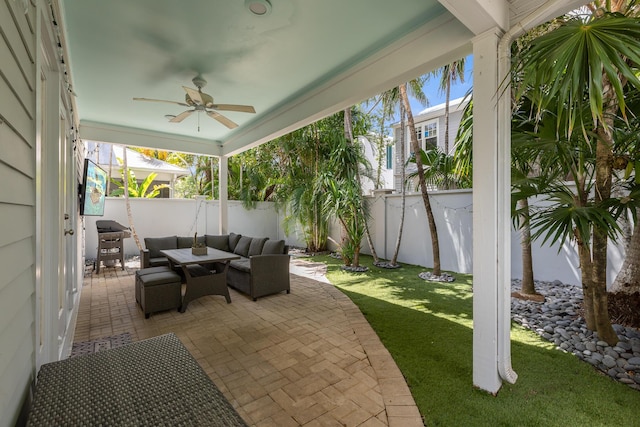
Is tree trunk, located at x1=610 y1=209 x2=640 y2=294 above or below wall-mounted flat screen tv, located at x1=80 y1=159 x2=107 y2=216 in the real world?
below

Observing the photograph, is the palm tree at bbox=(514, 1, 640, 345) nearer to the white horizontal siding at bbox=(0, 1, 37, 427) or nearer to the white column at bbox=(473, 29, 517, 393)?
the white column at bbox=(473, 29, 517, 393)

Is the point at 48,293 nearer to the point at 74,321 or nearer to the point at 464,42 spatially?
the point at 74,321

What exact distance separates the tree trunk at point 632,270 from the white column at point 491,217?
2222 mm

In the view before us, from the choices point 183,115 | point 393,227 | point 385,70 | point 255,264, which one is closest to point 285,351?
point 255,264

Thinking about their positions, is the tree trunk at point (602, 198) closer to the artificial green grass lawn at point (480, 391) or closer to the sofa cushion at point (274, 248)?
the artificial green grass lawn at point (480, 391)

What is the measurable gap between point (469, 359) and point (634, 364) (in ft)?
4.25

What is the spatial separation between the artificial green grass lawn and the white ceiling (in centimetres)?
276

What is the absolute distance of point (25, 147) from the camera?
1.21 m

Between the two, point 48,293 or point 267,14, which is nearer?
point 48,293

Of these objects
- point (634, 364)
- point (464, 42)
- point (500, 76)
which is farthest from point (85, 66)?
point (634, 364)

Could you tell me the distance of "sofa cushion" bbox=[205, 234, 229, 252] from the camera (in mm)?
6660

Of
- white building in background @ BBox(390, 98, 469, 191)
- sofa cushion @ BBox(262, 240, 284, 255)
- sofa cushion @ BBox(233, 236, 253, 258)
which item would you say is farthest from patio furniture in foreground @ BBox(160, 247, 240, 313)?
white building in background @ BBox(390, 98, 469, 191)

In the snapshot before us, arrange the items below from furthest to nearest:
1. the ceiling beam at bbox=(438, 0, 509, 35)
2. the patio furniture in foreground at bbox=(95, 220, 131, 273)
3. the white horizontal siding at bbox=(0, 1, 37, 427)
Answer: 1. the patio furniture in foreground at bbox=(95, 220, 131, 273)
2. the ceiling beam at bbox=(438, 0, 509, 35)
3. the white horizontal siding at bbox=(0, 1, 37, 427)

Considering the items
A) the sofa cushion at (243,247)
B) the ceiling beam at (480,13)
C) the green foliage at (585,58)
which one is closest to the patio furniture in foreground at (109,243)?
the sofa cushion at (243,247)
